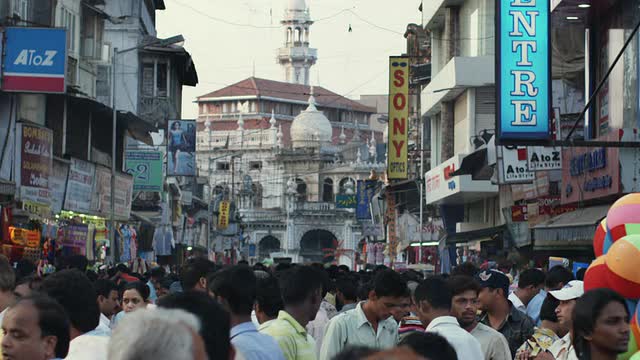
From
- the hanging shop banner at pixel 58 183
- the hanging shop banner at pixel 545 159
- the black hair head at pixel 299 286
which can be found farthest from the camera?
the hanging shop banner at pixel 58 183

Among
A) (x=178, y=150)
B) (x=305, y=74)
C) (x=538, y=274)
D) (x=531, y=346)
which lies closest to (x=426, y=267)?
(x=178, y=150)

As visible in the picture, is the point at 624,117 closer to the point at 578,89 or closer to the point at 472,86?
the point at 578,89

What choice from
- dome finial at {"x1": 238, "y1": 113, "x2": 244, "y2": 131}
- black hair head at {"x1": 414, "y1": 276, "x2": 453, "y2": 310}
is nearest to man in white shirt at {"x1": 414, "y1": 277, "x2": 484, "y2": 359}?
black hair head at {"x1": 414, "y1": 276, "x2": 453, "y2": 310}

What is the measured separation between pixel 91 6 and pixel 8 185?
15789mm

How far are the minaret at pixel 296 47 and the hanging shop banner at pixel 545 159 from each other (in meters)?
161

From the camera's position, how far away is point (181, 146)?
4947cm

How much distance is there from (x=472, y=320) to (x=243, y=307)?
2.36 meters

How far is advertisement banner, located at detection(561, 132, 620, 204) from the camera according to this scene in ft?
67.5

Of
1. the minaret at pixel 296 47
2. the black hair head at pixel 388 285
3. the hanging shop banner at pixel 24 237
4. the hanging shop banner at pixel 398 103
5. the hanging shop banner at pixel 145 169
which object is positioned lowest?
the black hair head at pixel 388 285

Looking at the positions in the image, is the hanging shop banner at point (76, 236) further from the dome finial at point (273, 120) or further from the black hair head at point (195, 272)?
the dome finial at point (273, 120)

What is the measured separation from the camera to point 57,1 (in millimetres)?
33812

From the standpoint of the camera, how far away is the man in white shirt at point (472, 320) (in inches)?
362

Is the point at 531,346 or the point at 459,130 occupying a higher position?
the point at 459,130

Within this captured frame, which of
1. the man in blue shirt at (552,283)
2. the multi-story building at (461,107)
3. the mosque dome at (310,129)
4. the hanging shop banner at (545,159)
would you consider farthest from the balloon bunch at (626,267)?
the mosque dome at (310,129)
